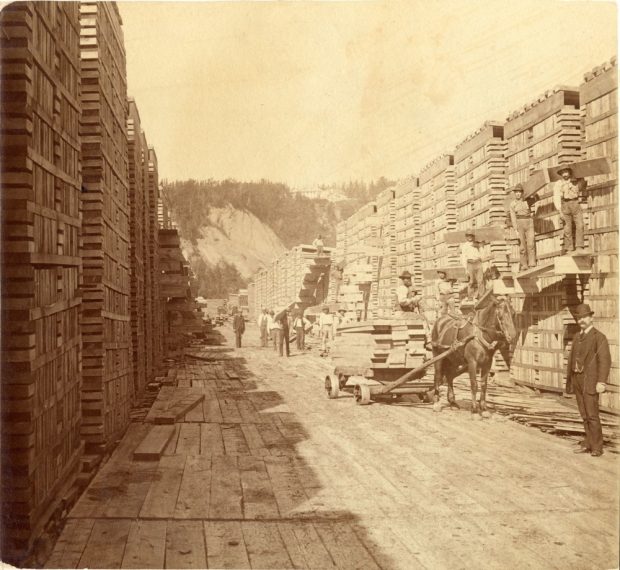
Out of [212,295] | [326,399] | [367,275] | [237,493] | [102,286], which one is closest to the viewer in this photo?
[237,493]

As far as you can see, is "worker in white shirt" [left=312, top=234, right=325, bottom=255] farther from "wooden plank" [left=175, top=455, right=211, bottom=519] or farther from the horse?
"wooden plank" [left=175, top=455, right=211, bottom=519]

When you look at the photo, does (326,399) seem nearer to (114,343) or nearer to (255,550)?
(114,343)

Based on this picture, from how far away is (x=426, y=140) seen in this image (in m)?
9.18

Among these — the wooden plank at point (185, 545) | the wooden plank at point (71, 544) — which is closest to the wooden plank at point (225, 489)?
the wooden plank at point (185, 545)

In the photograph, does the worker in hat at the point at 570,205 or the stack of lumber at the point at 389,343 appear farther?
the stack of lumber at the point at 389,343

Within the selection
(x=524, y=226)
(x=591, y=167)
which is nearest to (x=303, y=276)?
(x=524, y=226)

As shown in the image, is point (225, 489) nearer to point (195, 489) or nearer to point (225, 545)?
point (195, 489)

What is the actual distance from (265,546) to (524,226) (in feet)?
32.7

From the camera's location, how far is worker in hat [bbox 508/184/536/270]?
1385 centimetres

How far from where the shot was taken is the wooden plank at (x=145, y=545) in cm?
562

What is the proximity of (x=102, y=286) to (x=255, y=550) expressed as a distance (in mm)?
4281

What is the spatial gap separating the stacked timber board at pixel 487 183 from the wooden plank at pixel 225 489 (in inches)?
369

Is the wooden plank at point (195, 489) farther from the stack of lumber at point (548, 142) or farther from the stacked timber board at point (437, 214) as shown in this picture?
the stacked timber board at point (437, 214)

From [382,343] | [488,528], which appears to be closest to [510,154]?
[382,343]
